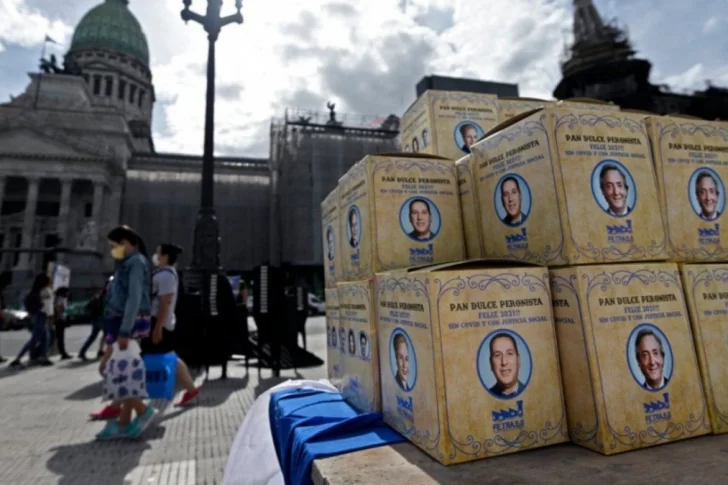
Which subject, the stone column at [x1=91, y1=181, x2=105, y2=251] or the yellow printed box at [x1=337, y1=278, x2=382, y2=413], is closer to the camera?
the yellow printed box at [x1=337, y1=278, x2=382, y2=413]

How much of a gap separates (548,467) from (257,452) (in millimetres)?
1307

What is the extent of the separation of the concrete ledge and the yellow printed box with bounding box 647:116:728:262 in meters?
0.69

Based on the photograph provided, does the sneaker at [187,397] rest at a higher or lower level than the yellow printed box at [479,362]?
lower

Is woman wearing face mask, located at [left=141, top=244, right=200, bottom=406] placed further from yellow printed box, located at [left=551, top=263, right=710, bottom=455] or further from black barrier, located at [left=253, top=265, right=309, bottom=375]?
yellow printed box, located at [left=551, top=263, right=710, bottom=455]

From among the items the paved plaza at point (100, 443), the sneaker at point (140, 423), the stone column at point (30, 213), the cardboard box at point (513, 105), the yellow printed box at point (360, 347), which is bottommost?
the paved plaza at point (100, 443)

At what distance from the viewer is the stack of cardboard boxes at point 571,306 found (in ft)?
4.06

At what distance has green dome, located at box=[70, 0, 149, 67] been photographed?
51.5 meters

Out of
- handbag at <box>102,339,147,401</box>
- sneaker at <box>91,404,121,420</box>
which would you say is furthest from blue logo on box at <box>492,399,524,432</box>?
sneaker at <box>91,404,121,420</box>

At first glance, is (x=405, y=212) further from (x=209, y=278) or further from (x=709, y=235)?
(x=209, y=278)

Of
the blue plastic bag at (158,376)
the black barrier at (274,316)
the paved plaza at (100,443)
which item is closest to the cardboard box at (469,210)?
the paved plaza at (100,443)

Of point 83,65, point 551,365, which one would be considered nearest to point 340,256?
point 551,365

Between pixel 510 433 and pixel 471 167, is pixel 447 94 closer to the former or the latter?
pixel 471 167

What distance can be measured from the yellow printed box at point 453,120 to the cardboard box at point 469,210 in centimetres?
61

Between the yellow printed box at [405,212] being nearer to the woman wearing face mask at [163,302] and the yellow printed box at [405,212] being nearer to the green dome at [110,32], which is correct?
the woman wearing face mask at [163,302]
